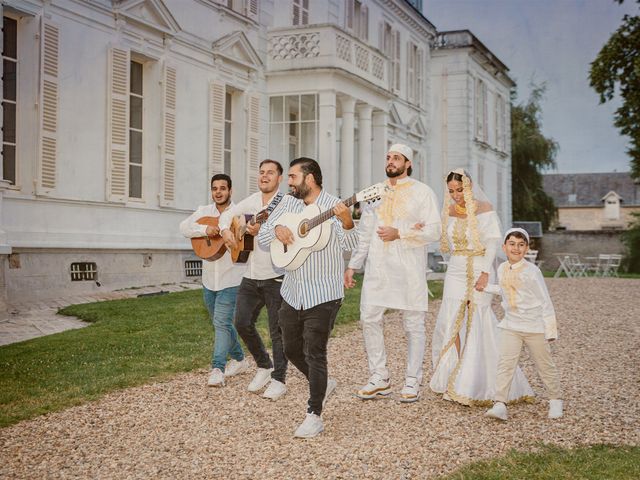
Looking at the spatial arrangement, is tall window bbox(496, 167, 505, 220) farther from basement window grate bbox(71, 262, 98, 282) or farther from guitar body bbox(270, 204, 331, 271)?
guitar body bbox(270, 204, 331, 271)

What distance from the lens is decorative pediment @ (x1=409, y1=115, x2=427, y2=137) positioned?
24.6m

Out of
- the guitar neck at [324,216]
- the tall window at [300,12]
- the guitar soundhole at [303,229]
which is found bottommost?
the guitar soundhole at [303,229]

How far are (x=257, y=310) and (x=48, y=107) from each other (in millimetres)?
6735

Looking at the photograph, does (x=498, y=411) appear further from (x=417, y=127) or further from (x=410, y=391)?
(x=417, y=127)

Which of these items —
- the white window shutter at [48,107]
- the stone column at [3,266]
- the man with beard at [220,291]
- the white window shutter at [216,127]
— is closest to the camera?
the man with beard at [220,291]

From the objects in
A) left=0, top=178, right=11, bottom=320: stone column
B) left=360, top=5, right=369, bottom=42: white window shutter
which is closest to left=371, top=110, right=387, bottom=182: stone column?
left=360, top=5, right=369, bottom=42: white window shutter

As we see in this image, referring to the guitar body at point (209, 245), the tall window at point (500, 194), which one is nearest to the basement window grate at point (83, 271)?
the guitar body at point (209, 245)

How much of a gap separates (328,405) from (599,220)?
67867 millimetres

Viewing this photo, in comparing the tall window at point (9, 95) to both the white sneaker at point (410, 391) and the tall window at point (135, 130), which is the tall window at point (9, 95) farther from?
the white sneaker at point (410, 391)

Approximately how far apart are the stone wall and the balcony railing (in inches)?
873

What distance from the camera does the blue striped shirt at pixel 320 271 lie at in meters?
5.02

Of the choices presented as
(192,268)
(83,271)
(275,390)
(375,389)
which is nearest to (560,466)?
(375,389)

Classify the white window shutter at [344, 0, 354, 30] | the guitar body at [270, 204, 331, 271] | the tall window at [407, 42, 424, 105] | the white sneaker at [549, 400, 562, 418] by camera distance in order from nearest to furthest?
the guitar body at [270, 204, 331, 271] < the white sneaker at [549, 400, 562, 418] < the white window shutter at [344, 0, 354, 30] < the tall window at [407, 42, 424, 105]

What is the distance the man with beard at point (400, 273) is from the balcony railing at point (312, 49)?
11.1m
